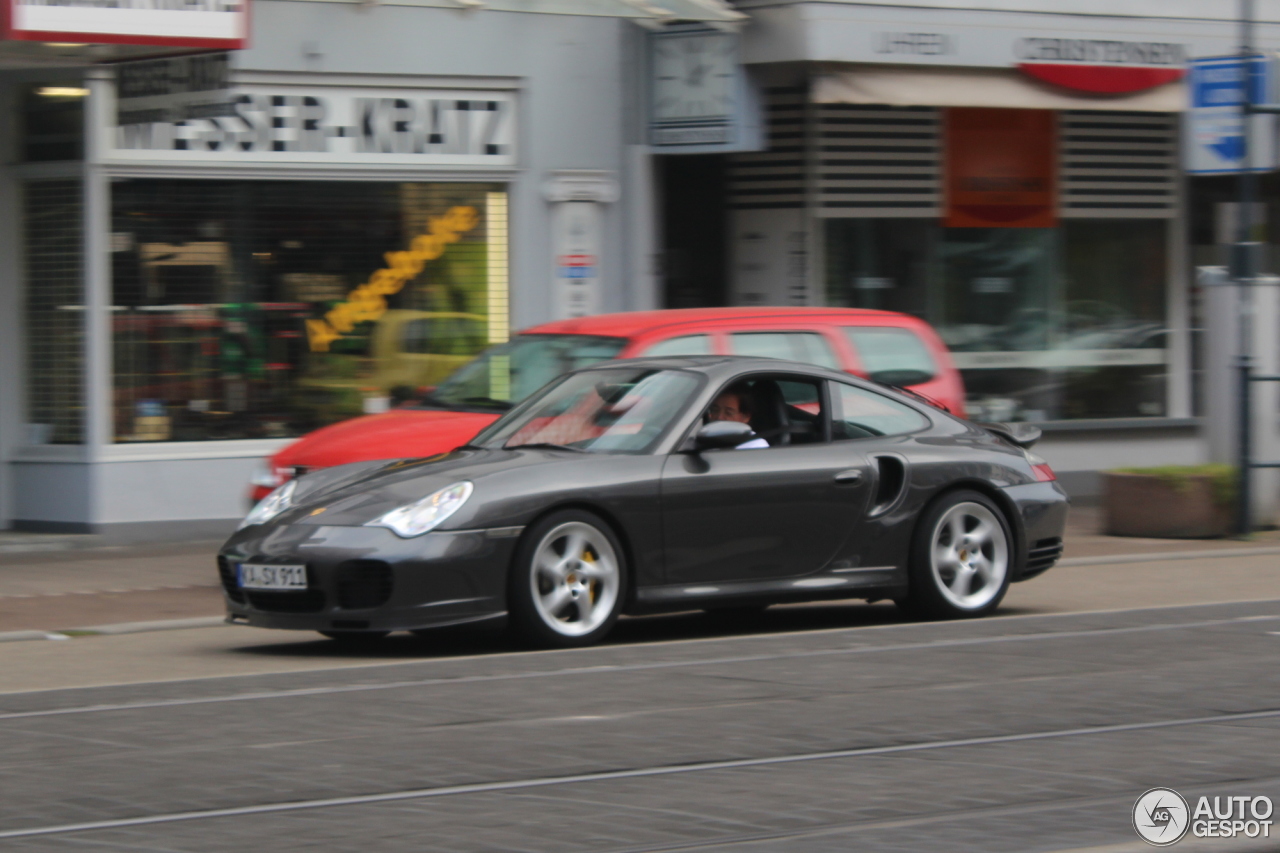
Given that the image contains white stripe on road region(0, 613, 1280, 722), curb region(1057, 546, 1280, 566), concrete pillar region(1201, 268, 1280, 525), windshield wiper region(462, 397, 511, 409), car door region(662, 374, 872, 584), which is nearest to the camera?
white stripe on road region(0, 613, 1280, 722)

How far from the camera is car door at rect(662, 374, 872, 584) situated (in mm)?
8656

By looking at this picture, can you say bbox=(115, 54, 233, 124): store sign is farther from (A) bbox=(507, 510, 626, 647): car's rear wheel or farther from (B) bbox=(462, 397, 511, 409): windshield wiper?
(A) bbox=(507, 510, 626, 647): car's rear wheel

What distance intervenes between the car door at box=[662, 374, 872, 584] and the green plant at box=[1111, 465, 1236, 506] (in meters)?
5.57

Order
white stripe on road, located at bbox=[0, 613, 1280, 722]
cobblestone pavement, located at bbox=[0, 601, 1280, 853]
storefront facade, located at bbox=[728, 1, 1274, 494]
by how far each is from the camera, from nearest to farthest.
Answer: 1. cobblestone pavement, located at bbox=[0, 601, 1280, 853]
2. white stripe on road, located at bbox=[0, 613, 1280, 722]
3. storefront facade, located at bbox=[728, 1, 1274, 494]

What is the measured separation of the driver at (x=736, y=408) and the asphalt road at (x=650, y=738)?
2.98ft

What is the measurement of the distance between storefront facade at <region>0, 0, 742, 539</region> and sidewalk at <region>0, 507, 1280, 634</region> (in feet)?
2.44

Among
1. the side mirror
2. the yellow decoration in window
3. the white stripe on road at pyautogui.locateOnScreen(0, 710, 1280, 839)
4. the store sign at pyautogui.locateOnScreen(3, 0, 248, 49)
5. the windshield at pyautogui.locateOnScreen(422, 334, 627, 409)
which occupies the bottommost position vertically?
the white stripe on road at pyautogui.locateOnScreen(0, 710, 1280, 839)

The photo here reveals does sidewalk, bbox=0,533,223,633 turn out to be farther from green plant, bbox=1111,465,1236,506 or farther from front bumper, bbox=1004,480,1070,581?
green plant, bbox=1111,465,1236,506

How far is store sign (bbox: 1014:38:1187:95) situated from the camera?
16.8 metres

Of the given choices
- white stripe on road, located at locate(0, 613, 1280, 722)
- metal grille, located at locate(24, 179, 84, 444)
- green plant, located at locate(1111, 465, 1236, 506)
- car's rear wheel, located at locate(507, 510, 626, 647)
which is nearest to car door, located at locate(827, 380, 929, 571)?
white stripe on road, located at locate(0, 613, 1280, 722)

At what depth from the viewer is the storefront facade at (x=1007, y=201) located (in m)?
16.4

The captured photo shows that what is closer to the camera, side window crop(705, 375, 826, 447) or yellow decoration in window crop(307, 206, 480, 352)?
side window crop(705, 375, 826, 447)

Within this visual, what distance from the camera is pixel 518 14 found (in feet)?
53.2

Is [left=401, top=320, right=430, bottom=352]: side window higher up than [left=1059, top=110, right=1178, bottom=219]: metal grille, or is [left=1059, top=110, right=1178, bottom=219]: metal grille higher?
[left=1059, top=110, right=1178, bottom=219]: metal grille
